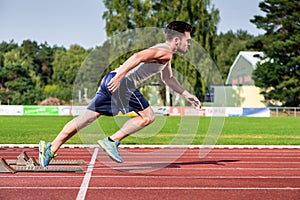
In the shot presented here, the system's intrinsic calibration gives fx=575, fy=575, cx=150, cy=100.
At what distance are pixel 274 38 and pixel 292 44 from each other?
279 cm

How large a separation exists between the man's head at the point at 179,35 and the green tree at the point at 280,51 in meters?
45.3

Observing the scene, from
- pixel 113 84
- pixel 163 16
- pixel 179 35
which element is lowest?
pixel 113 84

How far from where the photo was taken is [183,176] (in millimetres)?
8062

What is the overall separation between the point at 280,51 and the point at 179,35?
4697 centimetres

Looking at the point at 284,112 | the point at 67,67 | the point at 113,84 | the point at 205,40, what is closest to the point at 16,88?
the point at 67,67

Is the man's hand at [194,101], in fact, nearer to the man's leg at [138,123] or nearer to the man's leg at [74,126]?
the man's leg at [138,123]

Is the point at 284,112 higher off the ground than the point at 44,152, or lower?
lower

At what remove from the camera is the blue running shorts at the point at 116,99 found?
7.76 metres

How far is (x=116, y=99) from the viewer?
7.75m

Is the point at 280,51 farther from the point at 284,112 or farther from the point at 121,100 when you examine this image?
the point at 121,100

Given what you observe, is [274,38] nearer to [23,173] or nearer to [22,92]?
[22,92]

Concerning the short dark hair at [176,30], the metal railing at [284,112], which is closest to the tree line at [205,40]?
the metal railing at [284,112]

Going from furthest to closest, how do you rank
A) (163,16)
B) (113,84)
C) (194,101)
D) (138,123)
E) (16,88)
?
(16,88), (163,16), (194,101), (138,123), (113,84)

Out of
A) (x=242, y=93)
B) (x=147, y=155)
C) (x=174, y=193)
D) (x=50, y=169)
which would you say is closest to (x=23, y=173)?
(x=50, y=169)
